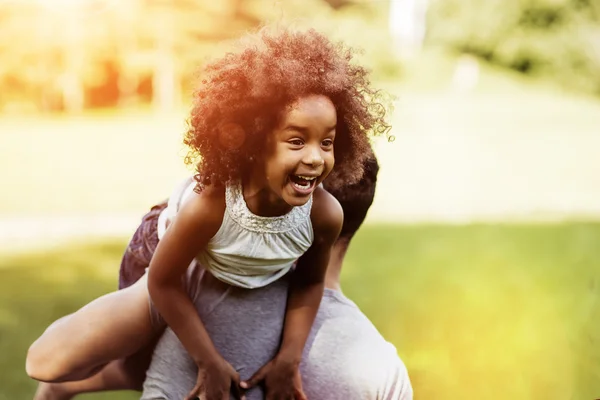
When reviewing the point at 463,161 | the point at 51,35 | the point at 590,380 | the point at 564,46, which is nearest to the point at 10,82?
the point at 51,35

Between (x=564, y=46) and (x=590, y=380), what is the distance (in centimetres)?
1078

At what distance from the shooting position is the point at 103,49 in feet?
34.6

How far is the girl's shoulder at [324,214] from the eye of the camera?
1587 millimetres

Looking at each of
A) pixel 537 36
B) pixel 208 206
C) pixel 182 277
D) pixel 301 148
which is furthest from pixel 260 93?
pixel 537 36

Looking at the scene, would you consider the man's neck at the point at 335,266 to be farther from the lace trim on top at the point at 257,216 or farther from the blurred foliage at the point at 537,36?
the blurred foliage at the point at 537,36

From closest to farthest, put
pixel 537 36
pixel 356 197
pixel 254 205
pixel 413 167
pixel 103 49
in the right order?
pixel 254 205 → pixel 356 197 → pixel 413 167 → pixel 103 49 → pixel 537 36

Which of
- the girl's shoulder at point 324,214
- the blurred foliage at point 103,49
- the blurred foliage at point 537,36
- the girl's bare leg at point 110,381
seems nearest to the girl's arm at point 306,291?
the girl's shoulder at point 324,214

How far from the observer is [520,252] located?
5484 millimetres

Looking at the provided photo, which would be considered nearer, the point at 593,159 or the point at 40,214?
the point at 40,214

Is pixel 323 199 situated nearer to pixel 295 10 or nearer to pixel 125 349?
pixel 125 349

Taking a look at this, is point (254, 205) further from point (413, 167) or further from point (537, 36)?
point (537, 36)

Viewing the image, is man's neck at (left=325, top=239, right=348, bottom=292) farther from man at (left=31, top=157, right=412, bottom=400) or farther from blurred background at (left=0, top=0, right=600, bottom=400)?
blurred background at (left=0, top=0, right=600, bottom=400)

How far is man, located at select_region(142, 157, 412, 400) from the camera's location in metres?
1.67

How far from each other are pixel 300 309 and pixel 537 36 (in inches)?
483
